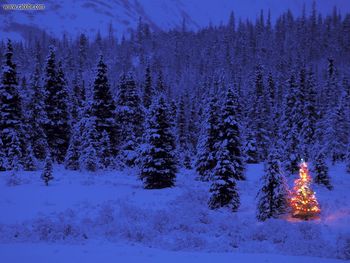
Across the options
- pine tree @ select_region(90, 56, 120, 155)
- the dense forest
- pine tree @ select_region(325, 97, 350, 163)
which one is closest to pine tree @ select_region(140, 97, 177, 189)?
the dense forest

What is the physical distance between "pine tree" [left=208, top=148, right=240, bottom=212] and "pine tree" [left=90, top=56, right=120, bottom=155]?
55.7 ft

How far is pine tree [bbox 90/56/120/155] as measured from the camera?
3594 cm

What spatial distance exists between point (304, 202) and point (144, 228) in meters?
9.11

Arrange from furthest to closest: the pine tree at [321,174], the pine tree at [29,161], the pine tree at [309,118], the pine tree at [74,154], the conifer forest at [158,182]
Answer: the pine tree at [309,118] → the pine tree at [74,154] → the pine tree at [29,161] → the pine tree at [321,174] → the conifer forest at [158,182]

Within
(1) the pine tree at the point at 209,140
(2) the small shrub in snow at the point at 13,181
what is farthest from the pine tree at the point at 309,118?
(2) the small shrub in snow at the point at 13,181

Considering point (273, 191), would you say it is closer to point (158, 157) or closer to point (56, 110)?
point (158, 157)

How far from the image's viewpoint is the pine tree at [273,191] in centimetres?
1955

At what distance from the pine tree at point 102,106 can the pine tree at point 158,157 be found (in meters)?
11.9

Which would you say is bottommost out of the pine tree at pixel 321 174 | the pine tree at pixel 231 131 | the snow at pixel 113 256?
the snow at pixel 113 256

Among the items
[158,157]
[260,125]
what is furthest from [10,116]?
[260,125]

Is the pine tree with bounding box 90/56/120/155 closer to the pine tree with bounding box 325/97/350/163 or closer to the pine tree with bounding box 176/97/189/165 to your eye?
the pine tree with bounding box 176/97/189/165

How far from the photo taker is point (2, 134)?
3144 cm

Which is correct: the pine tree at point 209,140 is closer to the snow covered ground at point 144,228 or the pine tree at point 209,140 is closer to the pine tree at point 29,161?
the snow covered ground at point 144,228

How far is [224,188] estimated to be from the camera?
21594 mm
